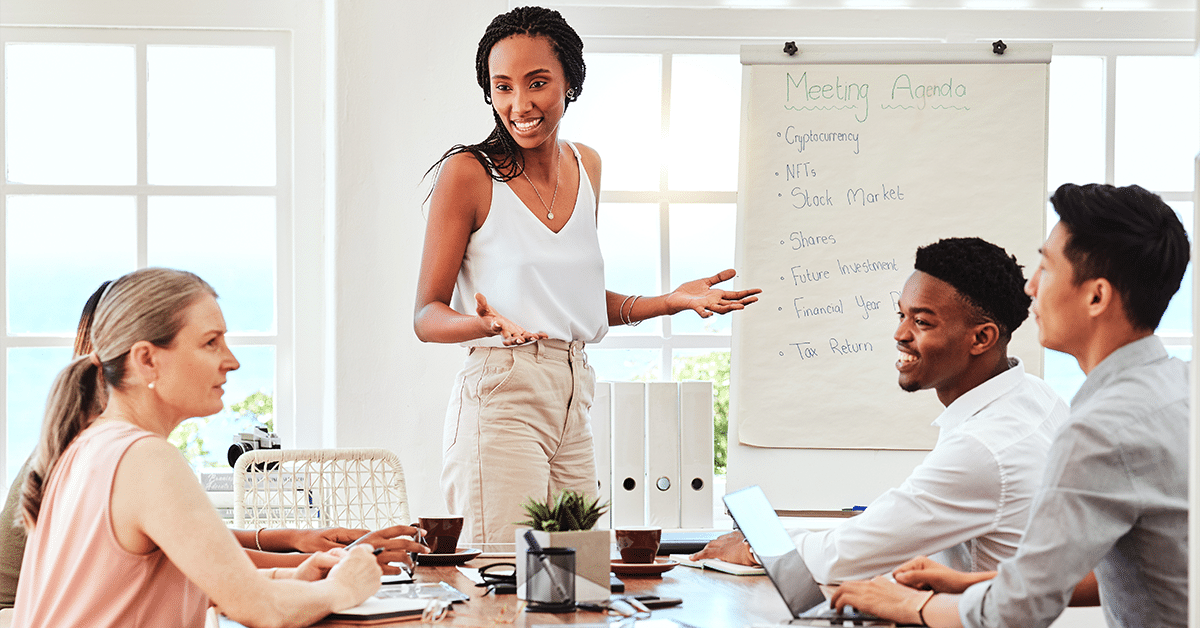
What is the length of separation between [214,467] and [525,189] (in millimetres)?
1636

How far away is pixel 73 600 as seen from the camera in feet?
4.47

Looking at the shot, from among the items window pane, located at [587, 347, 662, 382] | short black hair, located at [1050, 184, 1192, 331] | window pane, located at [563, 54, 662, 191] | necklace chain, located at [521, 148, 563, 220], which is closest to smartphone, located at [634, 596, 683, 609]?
short black hair, located at [1050, 184, 1192, 331]

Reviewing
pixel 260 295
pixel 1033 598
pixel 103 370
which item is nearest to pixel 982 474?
pixel 1033 598

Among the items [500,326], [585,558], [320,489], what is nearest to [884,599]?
[585,558]

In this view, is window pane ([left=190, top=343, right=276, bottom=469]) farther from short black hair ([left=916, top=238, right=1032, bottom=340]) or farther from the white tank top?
short black hair ([left=916, top=238, right=1032, bottom=340])

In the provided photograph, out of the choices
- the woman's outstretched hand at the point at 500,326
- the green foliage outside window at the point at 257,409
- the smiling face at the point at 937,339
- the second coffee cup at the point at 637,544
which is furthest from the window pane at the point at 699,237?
the second coffee cup at the point at 637,544

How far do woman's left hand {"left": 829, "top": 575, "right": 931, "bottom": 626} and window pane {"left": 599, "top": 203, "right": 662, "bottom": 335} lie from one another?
207 cm

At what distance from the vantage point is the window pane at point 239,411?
3367mm

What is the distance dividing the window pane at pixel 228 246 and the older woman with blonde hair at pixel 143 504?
190 cm

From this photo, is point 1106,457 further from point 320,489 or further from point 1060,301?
point 320,489

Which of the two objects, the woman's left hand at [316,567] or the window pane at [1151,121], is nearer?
the woman's left hand at [316,567]

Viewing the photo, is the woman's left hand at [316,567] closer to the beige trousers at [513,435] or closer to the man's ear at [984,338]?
the beige trousers at [513,435]

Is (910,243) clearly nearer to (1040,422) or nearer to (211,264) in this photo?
(1040,422)

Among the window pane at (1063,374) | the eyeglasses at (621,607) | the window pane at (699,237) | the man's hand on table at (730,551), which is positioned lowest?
the man's hand on table at (730,551)
